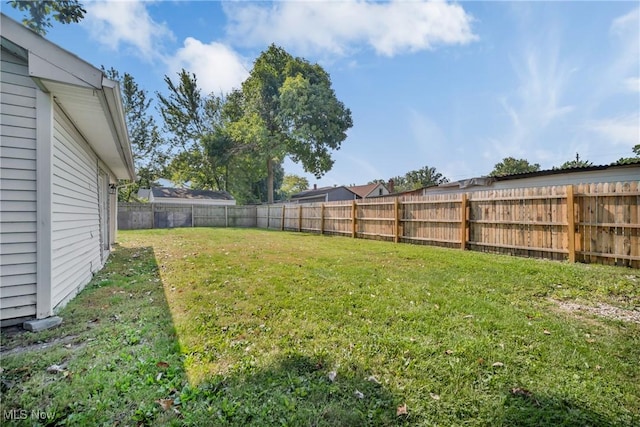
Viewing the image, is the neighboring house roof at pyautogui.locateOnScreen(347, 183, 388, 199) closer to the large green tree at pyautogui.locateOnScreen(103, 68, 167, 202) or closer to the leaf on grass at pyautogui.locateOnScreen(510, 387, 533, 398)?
the large green tree at pyautogui.locateOnScreen(103, 68, 167, 202)

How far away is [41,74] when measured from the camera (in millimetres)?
2756

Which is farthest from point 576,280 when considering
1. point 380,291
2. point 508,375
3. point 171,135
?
point 171,135

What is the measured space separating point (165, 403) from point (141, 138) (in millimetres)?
29015

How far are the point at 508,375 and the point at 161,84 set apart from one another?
30.4m

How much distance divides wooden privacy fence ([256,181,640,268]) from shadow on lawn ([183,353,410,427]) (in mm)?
6180

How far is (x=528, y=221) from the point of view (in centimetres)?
655

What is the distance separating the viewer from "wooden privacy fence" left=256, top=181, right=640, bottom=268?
5234 millimetres

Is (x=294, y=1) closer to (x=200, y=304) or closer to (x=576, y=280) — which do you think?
(x=200, y=304)

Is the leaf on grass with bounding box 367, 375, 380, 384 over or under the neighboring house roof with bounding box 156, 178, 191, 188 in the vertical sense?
under

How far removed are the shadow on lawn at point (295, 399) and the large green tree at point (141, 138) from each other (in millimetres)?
25910

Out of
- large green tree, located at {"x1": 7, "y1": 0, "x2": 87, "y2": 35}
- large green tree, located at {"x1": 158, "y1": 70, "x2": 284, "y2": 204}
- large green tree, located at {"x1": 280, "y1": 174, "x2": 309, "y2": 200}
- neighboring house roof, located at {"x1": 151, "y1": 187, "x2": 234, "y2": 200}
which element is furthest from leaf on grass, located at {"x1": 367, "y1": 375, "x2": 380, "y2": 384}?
large green tree, located at {"x1": 280, "y1": 174, "x2": 309, "y2": 200}

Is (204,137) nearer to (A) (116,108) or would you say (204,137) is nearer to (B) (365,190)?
(B) (365,190)

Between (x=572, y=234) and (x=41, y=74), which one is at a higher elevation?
(x=41, y=74)

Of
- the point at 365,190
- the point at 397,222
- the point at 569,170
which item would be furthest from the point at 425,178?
the point at 397,222
